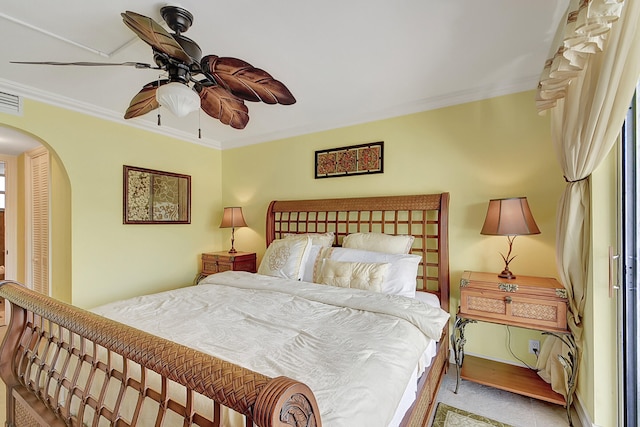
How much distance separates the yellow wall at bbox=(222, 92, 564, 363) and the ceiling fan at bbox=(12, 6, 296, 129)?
59.7 inches

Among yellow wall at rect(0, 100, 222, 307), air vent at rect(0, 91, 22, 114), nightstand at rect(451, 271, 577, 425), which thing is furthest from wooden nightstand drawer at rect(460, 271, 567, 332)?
air vent at rect(0, 91, 22, 114)

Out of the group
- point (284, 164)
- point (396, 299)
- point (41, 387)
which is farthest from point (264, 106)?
point (41, 387)

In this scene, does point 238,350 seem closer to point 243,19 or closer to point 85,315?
point 85,315

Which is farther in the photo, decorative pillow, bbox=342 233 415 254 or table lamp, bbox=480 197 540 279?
decorative pillow, bbox=342 233 415 254

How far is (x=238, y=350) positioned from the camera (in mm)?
1362

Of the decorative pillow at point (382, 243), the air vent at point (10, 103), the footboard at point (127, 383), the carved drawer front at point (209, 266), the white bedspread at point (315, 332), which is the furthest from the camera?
the carved drawer front at point (209, 266)

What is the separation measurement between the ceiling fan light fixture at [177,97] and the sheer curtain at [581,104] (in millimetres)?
1951

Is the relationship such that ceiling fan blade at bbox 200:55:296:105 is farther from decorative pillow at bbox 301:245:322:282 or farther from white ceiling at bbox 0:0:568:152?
decorative pillow at bbox 301:245:322:282

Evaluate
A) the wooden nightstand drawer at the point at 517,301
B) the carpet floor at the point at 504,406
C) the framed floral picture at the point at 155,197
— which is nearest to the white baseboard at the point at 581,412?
the carpet floor at the point at 504,406

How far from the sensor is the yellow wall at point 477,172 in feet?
7.86

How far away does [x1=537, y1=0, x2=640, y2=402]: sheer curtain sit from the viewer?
1.25 m

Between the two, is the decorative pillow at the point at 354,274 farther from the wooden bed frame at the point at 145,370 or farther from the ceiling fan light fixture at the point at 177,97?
the ceiling fan light fixture at the point at 177,97

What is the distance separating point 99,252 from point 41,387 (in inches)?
77.9

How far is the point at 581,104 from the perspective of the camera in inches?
64.4
